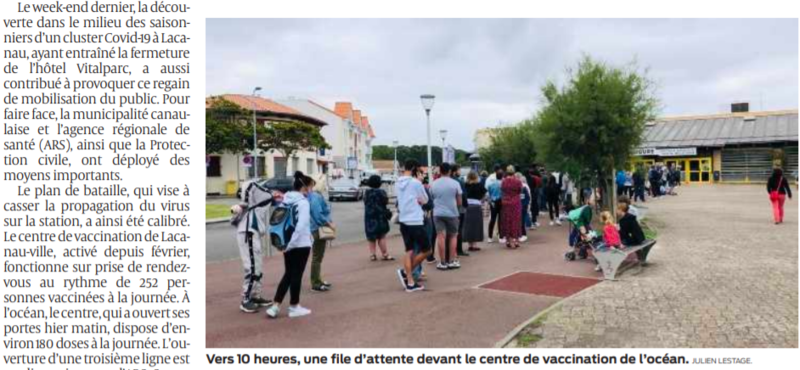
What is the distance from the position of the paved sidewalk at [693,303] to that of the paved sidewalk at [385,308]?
526mm

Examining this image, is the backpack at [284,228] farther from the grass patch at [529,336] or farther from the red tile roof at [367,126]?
the red tile roof at [367,126]

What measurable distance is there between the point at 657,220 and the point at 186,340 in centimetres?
1333

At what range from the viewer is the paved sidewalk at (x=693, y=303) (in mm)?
5070

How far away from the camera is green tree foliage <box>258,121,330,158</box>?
132 ft

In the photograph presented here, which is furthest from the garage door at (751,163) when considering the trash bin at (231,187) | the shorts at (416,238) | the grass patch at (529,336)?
the grass patch at (529,336)

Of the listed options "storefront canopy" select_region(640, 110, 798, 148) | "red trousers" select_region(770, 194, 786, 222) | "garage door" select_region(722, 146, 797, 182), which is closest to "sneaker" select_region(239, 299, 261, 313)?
"red trousers" select_region(770, 194, 786, 222)

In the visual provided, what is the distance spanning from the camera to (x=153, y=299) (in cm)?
483

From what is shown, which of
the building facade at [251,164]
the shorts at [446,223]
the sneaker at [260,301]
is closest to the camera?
the sneaker at [260,301]

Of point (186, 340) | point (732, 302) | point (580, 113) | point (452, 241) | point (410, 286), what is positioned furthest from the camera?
point (580, 113)

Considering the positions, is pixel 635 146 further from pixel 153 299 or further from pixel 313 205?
pixel 153 299

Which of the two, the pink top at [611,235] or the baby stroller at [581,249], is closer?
the pink top at [611,235]

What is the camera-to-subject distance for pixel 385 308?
6.23 meters

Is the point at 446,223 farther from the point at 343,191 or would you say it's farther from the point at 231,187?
the point at 231,187

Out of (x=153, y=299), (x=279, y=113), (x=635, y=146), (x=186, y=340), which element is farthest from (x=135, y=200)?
(x=279, y=113)
